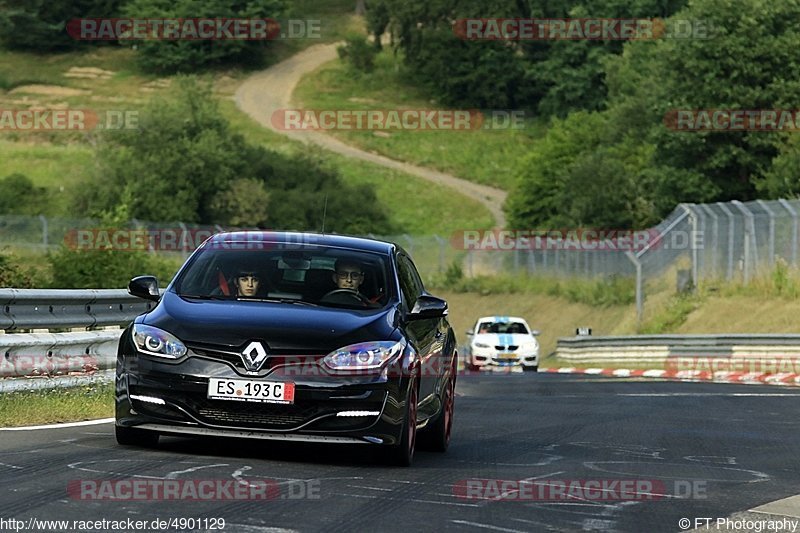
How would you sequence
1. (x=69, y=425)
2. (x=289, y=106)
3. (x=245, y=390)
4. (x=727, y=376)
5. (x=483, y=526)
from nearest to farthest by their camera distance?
(x=483, y=526), (x=245, y=390), (x=69, y=425), (x=727, y=376), (x=289, y=106)

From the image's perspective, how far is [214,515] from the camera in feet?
26.3

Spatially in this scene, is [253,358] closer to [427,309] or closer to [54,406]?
[427,309]

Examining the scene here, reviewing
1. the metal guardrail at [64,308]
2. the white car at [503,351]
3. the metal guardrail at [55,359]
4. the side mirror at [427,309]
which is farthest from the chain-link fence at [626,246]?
the side mirror at [427,309]

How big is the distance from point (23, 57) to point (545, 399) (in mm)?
111280

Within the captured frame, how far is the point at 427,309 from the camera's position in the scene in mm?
11500

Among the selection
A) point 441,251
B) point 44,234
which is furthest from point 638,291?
point 44,234

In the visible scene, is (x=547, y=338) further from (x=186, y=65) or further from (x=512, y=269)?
(x=186, y=65)

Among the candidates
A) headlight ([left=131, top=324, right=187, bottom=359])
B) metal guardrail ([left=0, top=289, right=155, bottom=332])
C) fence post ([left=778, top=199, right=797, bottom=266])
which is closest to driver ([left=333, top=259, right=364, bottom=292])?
headlight ([left=131, top=324, right=187, bottom=359])

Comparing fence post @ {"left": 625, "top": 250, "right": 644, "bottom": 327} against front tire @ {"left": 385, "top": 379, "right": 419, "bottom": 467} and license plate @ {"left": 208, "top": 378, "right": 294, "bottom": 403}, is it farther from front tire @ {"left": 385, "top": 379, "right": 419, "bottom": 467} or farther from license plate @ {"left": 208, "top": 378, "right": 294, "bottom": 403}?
license plate @ {"left": 208, "top": 378, "right": 294, "bottom": 403}

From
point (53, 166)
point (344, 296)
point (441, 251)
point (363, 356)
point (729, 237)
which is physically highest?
point (344, 296)

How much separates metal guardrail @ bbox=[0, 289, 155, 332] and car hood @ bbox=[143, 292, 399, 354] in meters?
2.28

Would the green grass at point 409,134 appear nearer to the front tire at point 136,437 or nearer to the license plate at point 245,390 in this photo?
the front tire at point 136,437

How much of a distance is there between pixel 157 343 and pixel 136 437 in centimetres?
76

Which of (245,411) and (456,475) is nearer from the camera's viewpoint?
(245,411)
